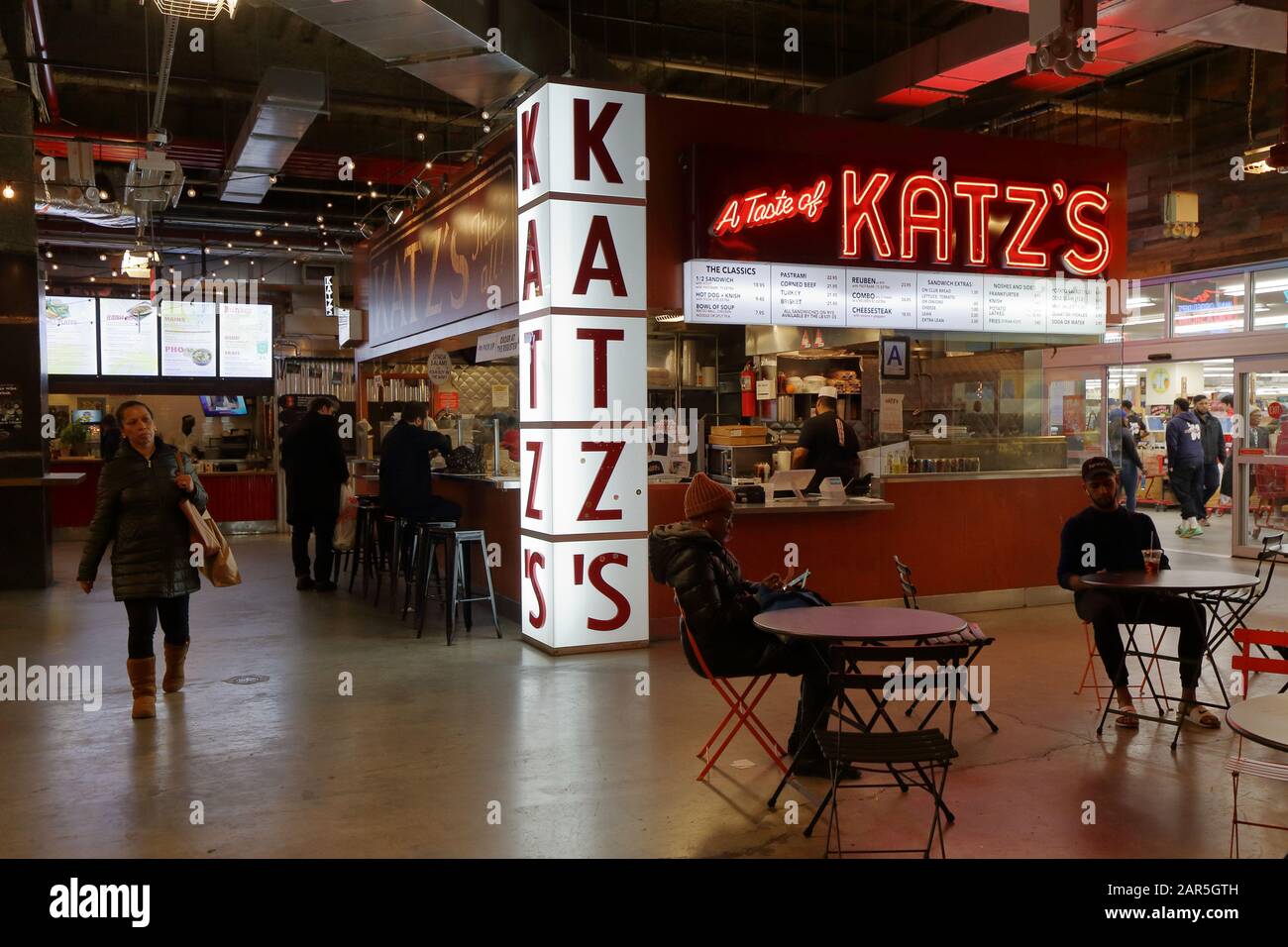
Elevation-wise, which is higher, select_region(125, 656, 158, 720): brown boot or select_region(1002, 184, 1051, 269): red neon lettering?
select_region(1002, 184, 1051, 269): red neon lettering

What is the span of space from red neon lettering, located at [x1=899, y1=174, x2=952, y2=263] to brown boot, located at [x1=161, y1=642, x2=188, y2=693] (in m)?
5.83

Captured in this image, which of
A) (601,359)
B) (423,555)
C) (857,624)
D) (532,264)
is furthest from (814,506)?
(857,624)

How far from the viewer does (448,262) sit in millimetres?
9984

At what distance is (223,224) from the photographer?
599 inches

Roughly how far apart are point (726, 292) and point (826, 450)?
6.02 ft

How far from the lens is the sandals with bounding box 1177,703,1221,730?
5.32m

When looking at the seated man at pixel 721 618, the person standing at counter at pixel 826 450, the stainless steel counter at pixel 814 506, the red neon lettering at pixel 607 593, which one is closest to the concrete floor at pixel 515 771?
the red neon lettering at pixel 607 593

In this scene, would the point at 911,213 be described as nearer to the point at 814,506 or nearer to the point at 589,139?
the point at 814,506

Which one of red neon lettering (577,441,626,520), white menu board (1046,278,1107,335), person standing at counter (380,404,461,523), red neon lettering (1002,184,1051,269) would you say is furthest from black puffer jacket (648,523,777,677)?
white menu board (1046,278,1107,335)

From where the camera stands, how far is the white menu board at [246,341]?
1673cm

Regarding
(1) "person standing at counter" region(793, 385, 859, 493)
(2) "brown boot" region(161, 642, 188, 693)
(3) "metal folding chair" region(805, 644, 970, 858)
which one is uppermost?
(1) "person standing at counter" region(793, 385, 859, 493)

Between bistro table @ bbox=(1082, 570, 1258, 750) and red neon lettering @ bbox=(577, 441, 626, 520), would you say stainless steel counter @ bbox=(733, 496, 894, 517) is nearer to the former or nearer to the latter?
red neon lettering @ bbox=(577, 441, 626, 520)

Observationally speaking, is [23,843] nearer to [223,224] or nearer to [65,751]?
[65,751]

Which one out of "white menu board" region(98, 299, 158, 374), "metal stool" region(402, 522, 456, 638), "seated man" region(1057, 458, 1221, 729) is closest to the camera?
"seated man" region(1057, 458, 1221, 729)
